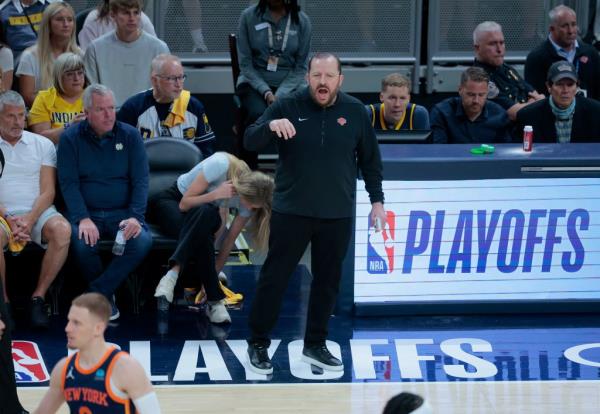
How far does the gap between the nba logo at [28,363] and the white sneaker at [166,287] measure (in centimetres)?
93

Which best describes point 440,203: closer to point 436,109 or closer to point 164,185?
point 436,109

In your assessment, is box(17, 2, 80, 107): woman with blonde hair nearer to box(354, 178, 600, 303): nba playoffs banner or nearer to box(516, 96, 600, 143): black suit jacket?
box(354, 178, 600, 303): nba playoffs banner

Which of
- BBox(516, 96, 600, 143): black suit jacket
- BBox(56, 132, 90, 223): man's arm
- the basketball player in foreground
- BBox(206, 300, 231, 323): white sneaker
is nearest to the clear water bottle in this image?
BBox(56, 132, 90, 223): man's arm

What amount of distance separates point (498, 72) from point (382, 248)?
2687mm

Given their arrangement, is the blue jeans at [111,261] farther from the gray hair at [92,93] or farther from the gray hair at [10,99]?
the gray hair at [10,99]

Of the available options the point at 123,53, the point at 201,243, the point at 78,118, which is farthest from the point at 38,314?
the point at 123,53

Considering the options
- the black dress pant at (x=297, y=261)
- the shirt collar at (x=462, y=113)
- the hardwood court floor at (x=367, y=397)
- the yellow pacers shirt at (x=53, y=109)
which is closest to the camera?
the hardwood court floor at (x=367, y=397)

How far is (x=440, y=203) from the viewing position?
337 inches

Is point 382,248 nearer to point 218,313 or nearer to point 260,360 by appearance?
point 218,313

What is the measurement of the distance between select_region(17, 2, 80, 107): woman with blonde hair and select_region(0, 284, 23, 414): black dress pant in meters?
3.83

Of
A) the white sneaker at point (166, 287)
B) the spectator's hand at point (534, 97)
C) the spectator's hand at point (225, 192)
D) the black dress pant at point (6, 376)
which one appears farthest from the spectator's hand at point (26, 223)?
the spectator's hand at point (534, 97)

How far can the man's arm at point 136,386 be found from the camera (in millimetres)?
5070

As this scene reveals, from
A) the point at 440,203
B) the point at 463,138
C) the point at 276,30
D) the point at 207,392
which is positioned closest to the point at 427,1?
the point at 276,30

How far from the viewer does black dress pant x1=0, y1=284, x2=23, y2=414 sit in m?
6.27
